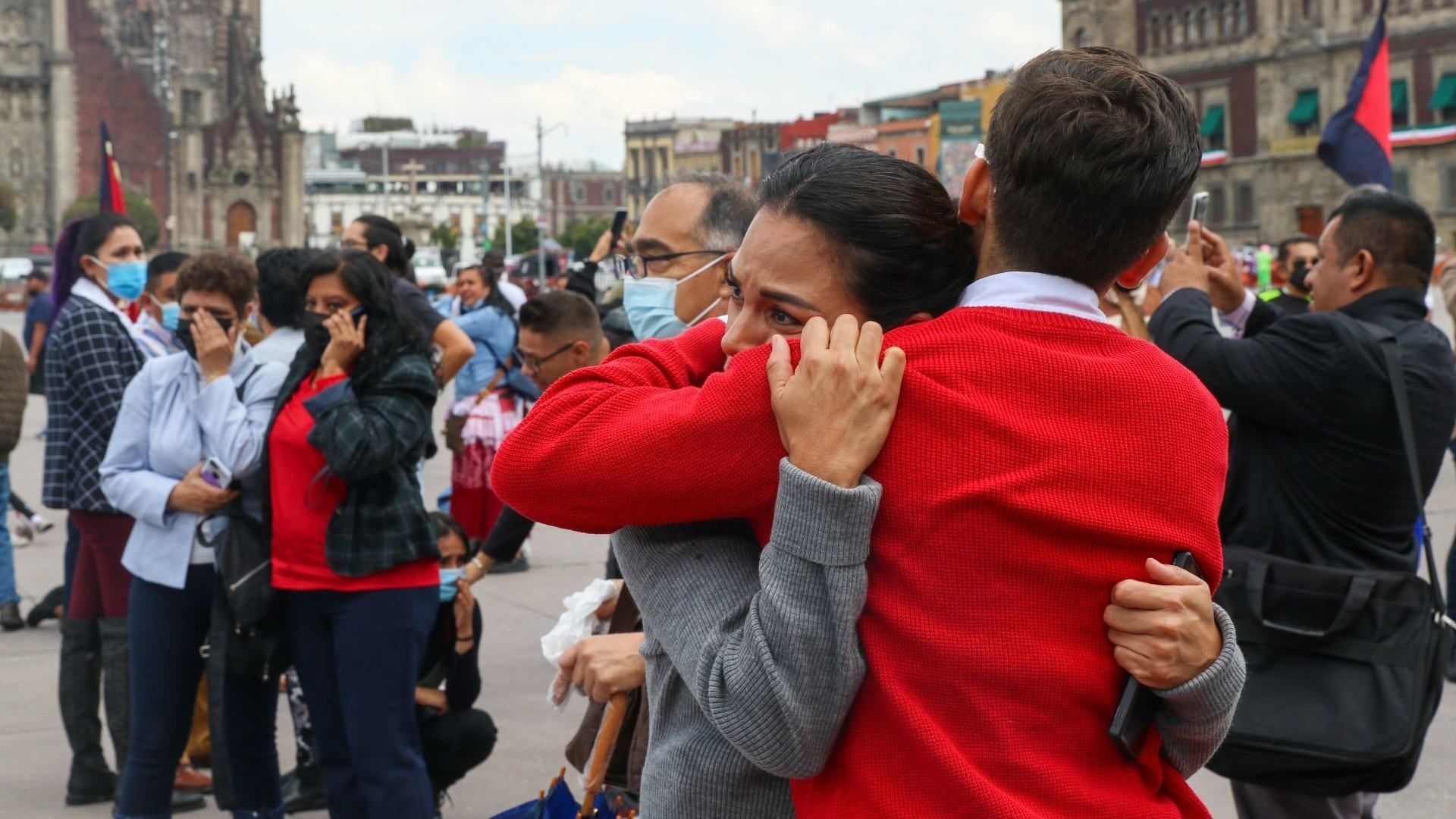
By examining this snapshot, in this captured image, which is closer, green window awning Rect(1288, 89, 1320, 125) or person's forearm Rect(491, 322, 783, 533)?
person's forearm Rect(491, 322, 783, 533)

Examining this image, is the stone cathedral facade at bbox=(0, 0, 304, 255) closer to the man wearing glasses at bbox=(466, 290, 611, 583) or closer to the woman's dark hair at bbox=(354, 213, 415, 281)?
the woman's dark hair at bbox=(354, 213, 415, 281)

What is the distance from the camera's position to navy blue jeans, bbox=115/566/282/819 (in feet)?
15.2

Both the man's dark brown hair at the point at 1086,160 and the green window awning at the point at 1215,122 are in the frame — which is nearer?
the man's dark brown hair at the point at 1086,160

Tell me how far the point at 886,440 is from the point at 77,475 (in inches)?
190

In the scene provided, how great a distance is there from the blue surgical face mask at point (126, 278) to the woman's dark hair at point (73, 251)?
3.7 inches

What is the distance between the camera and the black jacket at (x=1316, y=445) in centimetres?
379

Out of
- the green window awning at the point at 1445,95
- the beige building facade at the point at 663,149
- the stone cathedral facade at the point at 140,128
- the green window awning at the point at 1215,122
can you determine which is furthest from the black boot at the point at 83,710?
the beige building facade at the point at 663,149

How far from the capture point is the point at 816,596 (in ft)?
5.47

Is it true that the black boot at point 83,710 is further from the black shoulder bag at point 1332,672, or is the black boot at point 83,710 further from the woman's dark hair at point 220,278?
the black shoulder bag at point 1332,672

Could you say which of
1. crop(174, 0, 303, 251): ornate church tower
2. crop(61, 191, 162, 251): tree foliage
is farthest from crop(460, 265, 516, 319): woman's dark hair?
crop(174, 0, 303, 251): ornate church tower

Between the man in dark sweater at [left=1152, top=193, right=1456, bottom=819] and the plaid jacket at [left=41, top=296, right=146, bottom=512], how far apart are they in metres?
3.87

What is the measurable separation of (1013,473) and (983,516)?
0.05 m

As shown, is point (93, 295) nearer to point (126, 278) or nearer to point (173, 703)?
point (126, 278)

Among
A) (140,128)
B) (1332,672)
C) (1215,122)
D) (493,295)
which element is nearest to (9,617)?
(493,295)
